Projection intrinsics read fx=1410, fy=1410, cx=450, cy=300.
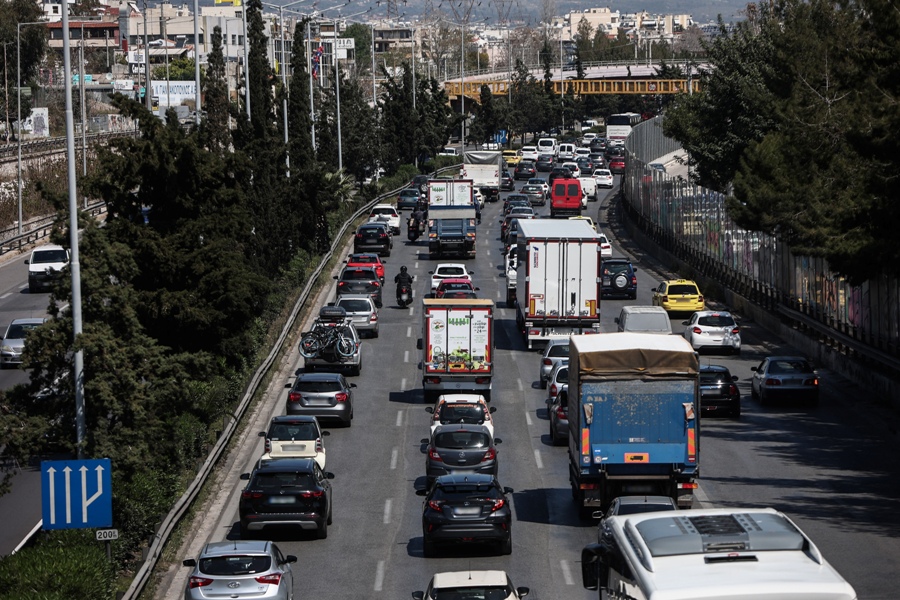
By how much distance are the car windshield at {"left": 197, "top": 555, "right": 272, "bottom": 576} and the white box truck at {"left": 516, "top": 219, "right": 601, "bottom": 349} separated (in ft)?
85.6

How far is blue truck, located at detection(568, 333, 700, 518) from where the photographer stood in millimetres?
25719

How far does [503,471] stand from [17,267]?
4165 centimetres

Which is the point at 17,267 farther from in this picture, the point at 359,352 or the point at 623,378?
the point at 623,378

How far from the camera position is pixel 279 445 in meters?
30.5

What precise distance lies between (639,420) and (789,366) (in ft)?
48.7

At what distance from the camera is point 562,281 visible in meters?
45.6

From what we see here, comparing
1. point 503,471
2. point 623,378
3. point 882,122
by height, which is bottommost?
point 503,471

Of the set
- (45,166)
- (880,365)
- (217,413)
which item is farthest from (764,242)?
(45,166)

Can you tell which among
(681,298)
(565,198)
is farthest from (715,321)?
(565,198)

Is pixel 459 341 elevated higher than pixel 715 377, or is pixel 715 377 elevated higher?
pixel 459 341

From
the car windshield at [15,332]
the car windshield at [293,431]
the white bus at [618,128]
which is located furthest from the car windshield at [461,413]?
the white bus at [618,128]

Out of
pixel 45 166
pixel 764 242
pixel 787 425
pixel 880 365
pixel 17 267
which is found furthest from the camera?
pixel 45 166

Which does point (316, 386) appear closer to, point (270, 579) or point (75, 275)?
point (75, 275)

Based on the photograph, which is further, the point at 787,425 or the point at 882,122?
the point at 787,425
